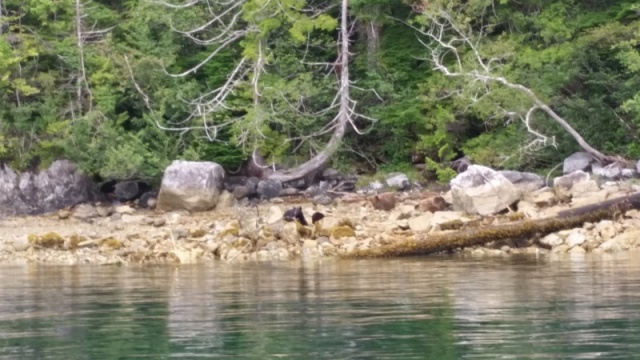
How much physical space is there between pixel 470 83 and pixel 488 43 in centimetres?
239

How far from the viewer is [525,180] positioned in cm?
2712

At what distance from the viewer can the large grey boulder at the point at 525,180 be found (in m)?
26.5

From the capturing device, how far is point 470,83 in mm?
28734

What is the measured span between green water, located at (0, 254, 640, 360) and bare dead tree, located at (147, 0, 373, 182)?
1219 centimetres

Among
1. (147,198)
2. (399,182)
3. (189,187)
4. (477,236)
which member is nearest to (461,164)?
(399,182)

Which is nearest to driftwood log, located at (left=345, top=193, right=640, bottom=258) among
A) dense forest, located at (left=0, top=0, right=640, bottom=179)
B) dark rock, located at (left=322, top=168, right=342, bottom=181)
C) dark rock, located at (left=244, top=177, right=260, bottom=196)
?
dense forest, located at (left=0, top=0, right=640, bottom=179)

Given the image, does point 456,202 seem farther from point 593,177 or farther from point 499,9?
point 499,9

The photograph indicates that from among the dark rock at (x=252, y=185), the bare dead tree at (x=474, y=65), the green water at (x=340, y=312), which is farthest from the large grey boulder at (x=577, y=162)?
the green water at (x=340, y=312)

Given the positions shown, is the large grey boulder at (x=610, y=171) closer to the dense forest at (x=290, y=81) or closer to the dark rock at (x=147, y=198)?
the dense forest at (x=290, y=81)

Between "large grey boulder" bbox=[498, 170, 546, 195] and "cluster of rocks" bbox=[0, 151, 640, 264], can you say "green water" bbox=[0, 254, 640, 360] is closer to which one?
"cluster of rocks" bbox=[0, 151, 640, 264]

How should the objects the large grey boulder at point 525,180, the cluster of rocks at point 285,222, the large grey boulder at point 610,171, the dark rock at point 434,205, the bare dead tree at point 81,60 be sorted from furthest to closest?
1. the bare dead tree at point 81,60
2. the large grey boulder at point 610,171
3. the large grey boulder at point 525,180
4. the dark rock at point 434,205
5. the cluster of rocks at point 285,222

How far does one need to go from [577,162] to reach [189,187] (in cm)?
894

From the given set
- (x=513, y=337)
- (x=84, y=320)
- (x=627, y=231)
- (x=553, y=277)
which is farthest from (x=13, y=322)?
(x=627, y=231)

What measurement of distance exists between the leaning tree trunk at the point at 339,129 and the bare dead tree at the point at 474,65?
181 cm
